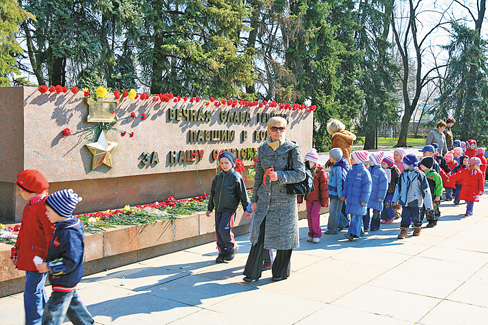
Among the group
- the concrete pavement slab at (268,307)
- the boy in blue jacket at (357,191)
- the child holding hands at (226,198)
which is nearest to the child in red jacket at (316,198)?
the boy in blue jacket at (357,191)

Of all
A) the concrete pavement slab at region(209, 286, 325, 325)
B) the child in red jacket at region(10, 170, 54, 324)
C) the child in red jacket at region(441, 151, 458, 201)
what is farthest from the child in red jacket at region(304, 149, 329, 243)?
the child in red jacket at region(441, 151, 458, 201)

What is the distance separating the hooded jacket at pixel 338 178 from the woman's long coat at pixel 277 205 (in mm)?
2608

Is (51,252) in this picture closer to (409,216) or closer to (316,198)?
(316,198)

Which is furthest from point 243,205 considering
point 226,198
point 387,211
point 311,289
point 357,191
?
point 387,211

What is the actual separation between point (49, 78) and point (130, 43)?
3226mm

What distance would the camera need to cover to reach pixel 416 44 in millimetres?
33094

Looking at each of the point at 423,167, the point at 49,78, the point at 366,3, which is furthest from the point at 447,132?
the point at 366,3

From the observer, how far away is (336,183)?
775 centimetres

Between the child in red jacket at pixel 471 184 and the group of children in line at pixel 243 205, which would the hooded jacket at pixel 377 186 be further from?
the child in red jacket at pixel 471 184

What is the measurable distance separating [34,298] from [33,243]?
0.42 m

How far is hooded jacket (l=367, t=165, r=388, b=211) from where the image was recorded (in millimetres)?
7852

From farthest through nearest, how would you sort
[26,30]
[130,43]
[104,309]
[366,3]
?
[366,3], [130,43], [26,30], [104,309]

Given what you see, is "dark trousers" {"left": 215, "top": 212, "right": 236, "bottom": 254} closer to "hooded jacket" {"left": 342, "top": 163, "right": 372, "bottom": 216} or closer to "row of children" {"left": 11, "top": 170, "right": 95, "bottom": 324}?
"hooded jacket" {"left": 342, "top": 163, "right": 372, "bottom": 216}

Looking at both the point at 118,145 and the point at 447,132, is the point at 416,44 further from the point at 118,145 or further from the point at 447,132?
the point at 118,145
